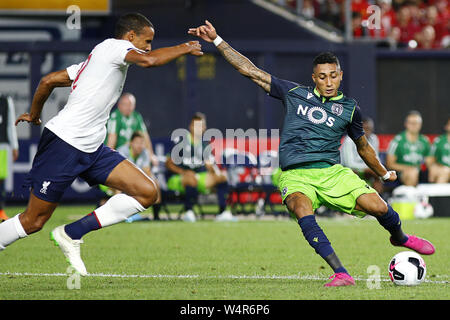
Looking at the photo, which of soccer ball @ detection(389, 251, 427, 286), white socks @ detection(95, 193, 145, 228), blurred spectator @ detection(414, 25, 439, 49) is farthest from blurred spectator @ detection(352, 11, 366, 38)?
white socks @ detection(95, 193, 145, 228)

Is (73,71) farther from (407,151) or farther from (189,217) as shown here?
(407,151)

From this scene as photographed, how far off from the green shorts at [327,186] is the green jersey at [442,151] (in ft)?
32.6

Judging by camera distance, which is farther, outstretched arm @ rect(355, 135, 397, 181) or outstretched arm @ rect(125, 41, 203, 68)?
outstretched arm @ rect(355, 135, 397, 181)

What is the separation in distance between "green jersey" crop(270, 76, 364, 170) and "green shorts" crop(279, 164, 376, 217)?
0.33ft

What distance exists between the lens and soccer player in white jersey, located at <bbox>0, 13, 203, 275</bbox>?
7570 millimetres

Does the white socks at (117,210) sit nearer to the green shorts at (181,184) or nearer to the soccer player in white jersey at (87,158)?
the soccer player in white jersey at (87,158)

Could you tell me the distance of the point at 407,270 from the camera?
7672 millimetres

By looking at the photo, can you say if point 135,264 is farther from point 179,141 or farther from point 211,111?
point 211,111

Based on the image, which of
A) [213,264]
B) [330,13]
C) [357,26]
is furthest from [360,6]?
[213,264]

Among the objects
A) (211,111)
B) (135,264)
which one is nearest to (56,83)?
(135,264)

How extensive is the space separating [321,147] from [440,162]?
9991 mm

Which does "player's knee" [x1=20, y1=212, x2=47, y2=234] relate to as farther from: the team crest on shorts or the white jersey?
the team crest on shorts

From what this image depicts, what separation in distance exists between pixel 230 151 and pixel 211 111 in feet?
9.75

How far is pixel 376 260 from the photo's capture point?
32.5 ft
